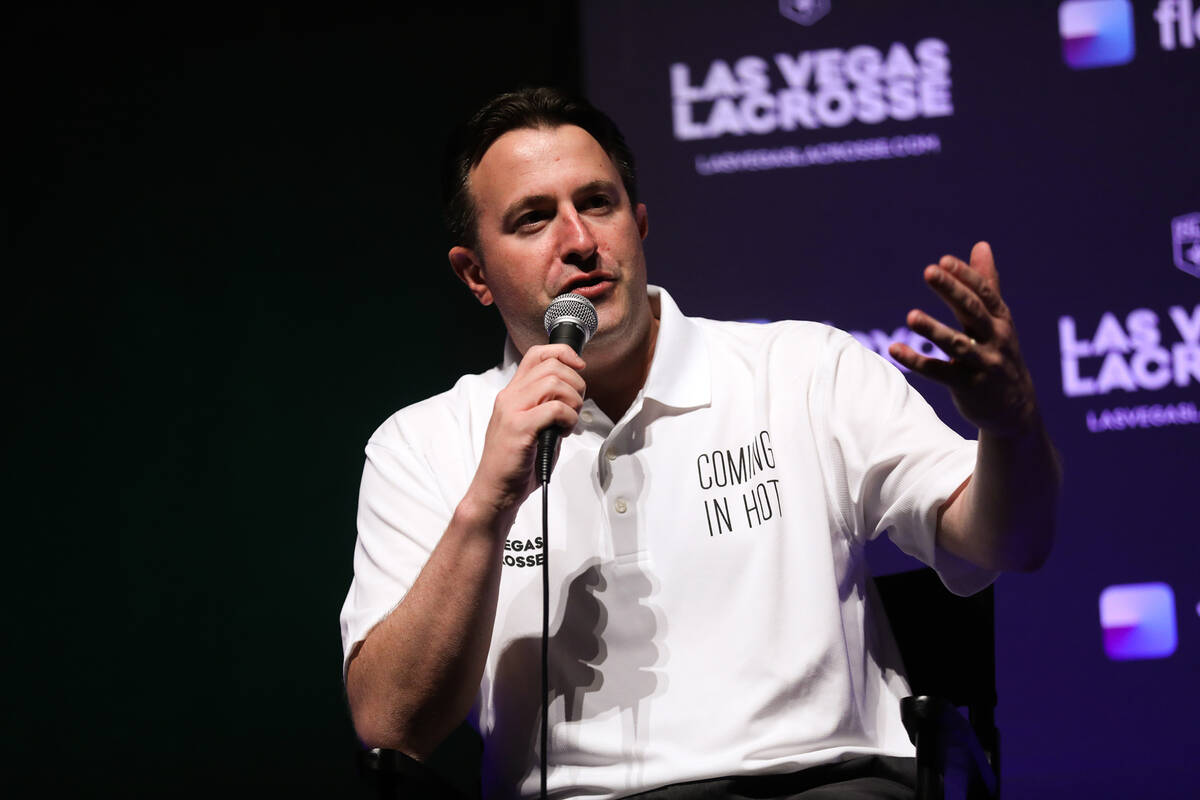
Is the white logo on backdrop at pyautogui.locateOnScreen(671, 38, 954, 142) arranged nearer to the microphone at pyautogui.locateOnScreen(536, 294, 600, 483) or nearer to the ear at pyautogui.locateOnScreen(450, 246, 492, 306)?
the ear at pyautogui.locateOnScreen(450, 246, 492, 306)

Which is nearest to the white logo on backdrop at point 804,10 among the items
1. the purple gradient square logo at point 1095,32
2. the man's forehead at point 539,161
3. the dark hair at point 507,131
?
the purple gradient square logo at point 1095,32

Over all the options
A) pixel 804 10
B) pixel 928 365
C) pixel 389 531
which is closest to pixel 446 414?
pixel 389 531

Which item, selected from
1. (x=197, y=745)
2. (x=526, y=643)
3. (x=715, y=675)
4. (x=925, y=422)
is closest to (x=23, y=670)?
(x=197, y=745)

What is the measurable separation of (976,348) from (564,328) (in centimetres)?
53

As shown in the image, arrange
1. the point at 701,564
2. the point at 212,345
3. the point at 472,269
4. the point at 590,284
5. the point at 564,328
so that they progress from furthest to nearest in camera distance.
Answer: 1. the point at 212,345
2. the point at 472,269
3. the point at 590,284
4. the point at 701,564
5. the point at 564,328

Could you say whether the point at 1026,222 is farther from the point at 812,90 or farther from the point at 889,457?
the point at 889,457

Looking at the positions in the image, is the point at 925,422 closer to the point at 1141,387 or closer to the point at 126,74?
the point at 1141,387

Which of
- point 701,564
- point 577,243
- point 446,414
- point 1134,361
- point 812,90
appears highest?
point 812,90

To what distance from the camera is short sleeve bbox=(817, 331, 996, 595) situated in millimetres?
1476

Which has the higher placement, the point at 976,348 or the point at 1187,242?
the point at 1187,242

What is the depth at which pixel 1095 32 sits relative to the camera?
2.89 m

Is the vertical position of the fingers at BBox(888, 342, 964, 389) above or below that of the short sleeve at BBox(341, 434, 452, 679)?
above

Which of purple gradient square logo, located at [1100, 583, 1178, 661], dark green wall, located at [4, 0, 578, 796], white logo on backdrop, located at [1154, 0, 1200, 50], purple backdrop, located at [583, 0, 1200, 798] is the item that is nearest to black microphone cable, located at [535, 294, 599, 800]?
purple backdrop, located at [583, 0, 1200, 798]

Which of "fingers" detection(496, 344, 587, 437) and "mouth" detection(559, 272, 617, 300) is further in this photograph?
"mouth" detection(559, 272, 617, 300)
